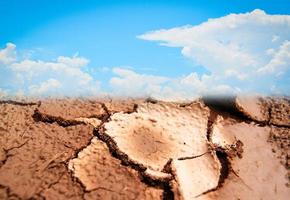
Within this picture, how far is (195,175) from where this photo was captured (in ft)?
6.79

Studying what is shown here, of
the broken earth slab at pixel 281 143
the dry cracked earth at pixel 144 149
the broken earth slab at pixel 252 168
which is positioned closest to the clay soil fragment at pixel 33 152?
the dry cracked earth at pixel 144 149

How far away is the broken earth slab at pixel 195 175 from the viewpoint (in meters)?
1.97

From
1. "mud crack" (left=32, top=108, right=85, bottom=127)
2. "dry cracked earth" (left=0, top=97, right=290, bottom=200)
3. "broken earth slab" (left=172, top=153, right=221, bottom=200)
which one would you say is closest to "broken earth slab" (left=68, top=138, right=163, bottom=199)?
"dry cracked earth" (left=0, top=97, right=290, bottom=200)

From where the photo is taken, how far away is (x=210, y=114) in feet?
8.06

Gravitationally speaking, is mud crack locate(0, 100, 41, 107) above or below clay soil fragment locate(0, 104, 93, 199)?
above

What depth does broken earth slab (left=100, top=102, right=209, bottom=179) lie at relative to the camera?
2.09m

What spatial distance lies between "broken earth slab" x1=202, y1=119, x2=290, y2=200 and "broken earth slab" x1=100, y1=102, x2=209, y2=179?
0.49 feet

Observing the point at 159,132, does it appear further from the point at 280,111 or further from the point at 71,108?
the point at 280,111

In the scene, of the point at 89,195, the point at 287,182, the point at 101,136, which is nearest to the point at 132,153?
the point at 101,136

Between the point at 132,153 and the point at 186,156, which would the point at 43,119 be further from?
the point at 186,156

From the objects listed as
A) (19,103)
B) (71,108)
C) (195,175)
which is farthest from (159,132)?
(19,103)

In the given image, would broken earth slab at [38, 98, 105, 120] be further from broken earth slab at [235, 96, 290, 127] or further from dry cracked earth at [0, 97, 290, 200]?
broken earth slab at [235, 96, 290, 127]

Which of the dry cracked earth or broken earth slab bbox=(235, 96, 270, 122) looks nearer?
the dry cracked earth

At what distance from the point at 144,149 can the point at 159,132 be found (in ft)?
0.56
